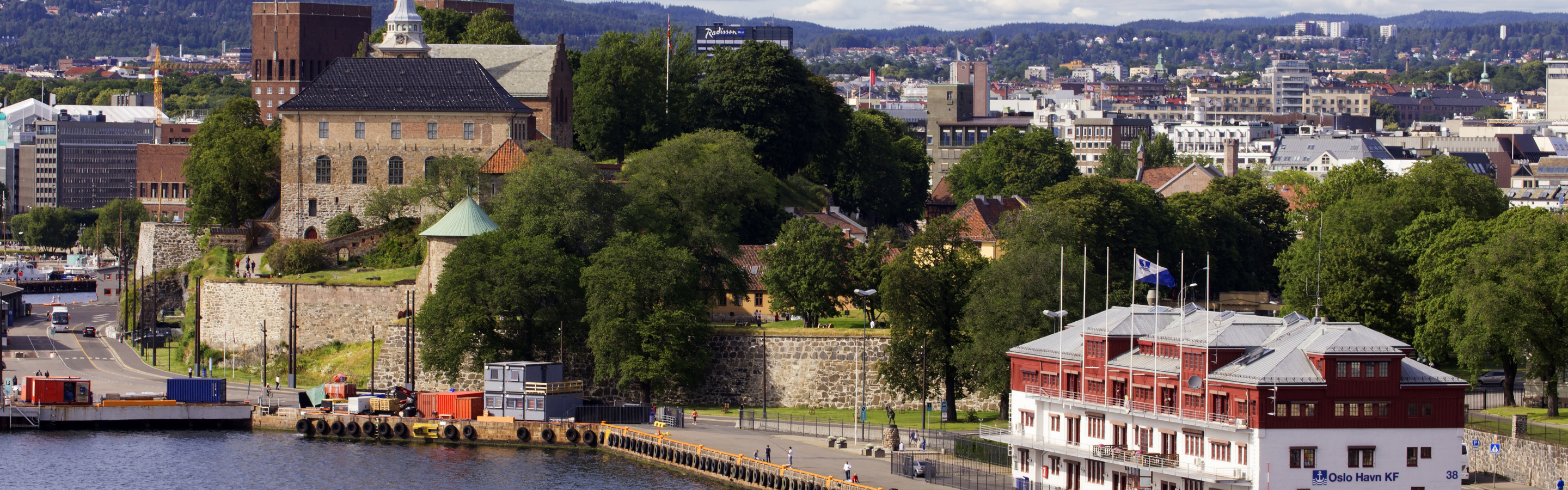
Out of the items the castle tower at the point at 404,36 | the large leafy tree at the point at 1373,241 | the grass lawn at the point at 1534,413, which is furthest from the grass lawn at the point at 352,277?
the grass lawn at the point at 1534,413

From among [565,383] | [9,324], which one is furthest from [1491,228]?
[9,324]

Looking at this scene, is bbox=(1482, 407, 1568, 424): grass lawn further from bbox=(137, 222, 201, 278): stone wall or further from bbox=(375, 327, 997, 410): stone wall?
bbox=(137, 222, 201, 278): stone wall


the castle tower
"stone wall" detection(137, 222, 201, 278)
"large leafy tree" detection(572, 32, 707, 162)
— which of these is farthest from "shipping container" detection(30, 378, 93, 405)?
"large leafy tree" detection(572, 32, 707, 162)

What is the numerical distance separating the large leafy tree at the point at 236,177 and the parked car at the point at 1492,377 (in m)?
59.0

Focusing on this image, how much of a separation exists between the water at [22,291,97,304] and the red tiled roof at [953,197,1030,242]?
262 feet

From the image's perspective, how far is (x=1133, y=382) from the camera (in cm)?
5962

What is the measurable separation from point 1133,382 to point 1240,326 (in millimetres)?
3446

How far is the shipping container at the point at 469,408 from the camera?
78875mm

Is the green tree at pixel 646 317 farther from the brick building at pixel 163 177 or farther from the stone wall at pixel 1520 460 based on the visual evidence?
the brick building at pixel 163 177

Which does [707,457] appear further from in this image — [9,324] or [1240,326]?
[9,324]

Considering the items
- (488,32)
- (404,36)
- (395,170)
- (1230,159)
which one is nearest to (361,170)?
(395,170)

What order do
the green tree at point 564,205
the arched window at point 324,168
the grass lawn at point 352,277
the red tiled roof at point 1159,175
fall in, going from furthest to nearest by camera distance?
the red tiled roof at point 1159,175 → the arched window at point 324,168 → the grass lawn at point 352,277 → the green tree at point 564,205

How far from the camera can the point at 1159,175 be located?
161m

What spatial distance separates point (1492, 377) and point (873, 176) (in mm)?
43287
